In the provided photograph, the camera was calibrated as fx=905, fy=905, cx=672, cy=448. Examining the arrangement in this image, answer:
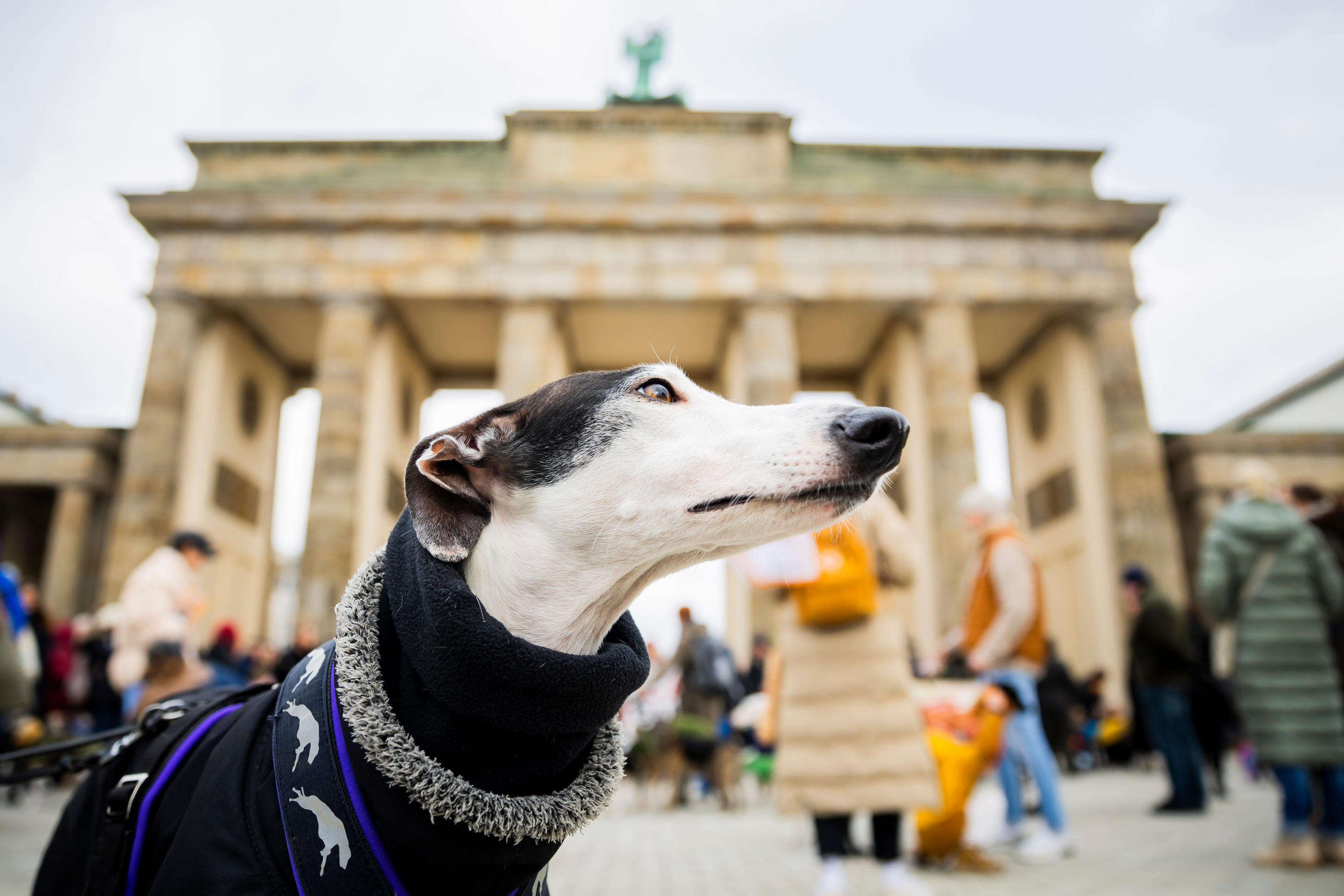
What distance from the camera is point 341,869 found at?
4.42 ft

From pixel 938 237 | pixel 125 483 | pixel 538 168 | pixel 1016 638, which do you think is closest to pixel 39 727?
pixel 1016 638

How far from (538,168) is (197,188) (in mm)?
8296

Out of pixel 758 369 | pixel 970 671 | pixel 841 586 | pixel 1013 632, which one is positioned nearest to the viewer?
pixel 841 586

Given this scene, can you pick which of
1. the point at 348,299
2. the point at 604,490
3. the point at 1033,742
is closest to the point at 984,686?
the point at 1033,742

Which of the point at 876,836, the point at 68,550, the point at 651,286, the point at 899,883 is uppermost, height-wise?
the point at 651,286

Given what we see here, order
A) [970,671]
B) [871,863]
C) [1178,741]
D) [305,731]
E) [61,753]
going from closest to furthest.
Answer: [305,731] → [61,753] → [871,863] → [970,671] → [1178,741]

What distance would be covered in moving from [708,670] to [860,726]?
5744mm

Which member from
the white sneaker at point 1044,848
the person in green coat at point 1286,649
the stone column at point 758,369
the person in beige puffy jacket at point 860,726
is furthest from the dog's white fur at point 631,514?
the stone column at point 758,369

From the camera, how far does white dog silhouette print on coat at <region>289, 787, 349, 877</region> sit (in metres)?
1.35

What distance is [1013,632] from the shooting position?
513 cm

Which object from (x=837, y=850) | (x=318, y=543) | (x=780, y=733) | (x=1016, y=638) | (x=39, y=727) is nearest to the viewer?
(x=837, y=850)

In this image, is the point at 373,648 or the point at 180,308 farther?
the point at 180,308

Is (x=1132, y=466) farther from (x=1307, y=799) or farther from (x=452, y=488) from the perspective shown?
(x=452, y=488)

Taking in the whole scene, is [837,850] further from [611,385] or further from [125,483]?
[125,483]
